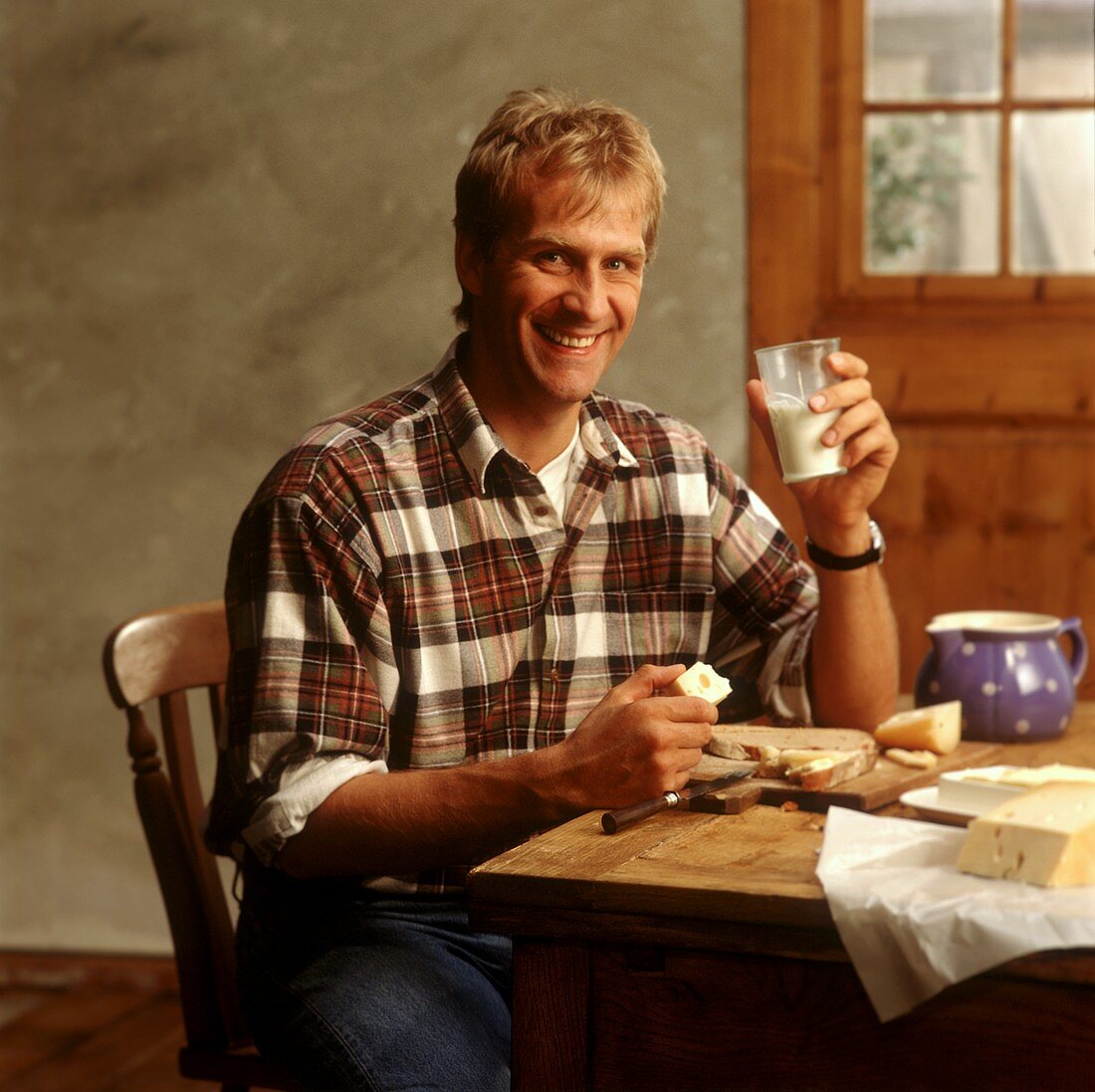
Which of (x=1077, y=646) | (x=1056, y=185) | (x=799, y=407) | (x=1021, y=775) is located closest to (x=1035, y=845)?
(x=1021, y=775)

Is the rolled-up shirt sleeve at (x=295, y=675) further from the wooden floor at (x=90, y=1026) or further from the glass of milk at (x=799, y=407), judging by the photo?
the wooden floor at (x=90, y=1026)

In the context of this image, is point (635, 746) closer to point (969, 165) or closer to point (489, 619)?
point (489, 619)

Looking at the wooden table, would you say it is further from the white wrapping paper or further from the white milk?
the white milk

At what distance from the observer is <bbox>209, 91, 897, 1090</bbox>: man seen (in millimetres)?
1349

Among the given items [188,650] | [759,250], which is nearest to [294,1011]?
[188,650]

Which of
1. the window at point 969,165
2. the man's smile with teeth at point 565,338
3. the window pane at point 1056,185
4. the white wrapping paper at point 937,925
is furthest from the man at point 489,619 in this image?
the window pane at point 1056,185

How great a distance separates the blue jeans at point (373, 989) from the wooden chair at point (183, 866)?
0.20 metres

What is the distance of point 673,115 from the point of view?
264cm

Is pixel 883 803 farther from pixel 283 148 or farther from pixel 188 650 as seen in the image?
pixel 283 148

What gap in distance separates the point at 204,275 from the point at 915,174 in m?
1.42

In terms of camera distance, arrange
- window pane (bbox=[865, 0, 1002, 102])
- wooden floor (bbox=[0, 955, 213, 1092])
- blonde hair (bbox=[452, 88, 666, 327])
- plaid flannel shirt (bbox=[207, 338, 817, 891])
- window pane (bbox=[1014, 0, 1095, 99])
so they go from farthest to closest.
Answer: window pane (bbox=[865, 0, 1002, 102]), window pane (bbox=[1014, 0, 1095, 99]), wooden floor (bbox=[0, 955, 213, 1092]), blonde hair (bbox=[452, 88, 666, 327]), plaid flannel shirt (bbox=[207, 338, 817, 891])

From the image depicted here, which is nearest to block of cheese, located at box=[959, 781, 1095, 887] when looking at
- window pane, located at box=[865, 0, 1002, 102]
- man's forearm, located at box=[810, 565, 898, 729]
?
man's forearm, located at box=[810, 565, 898, 729]

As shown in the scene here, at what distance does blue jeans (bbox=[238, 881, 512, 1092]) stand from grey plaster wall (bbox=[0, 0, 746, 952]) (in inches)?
55.4

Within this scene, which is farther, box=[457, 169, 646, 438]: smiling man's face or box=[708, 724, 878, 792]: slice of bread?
box=[457, 169, 646, 438]: smiling man's face
